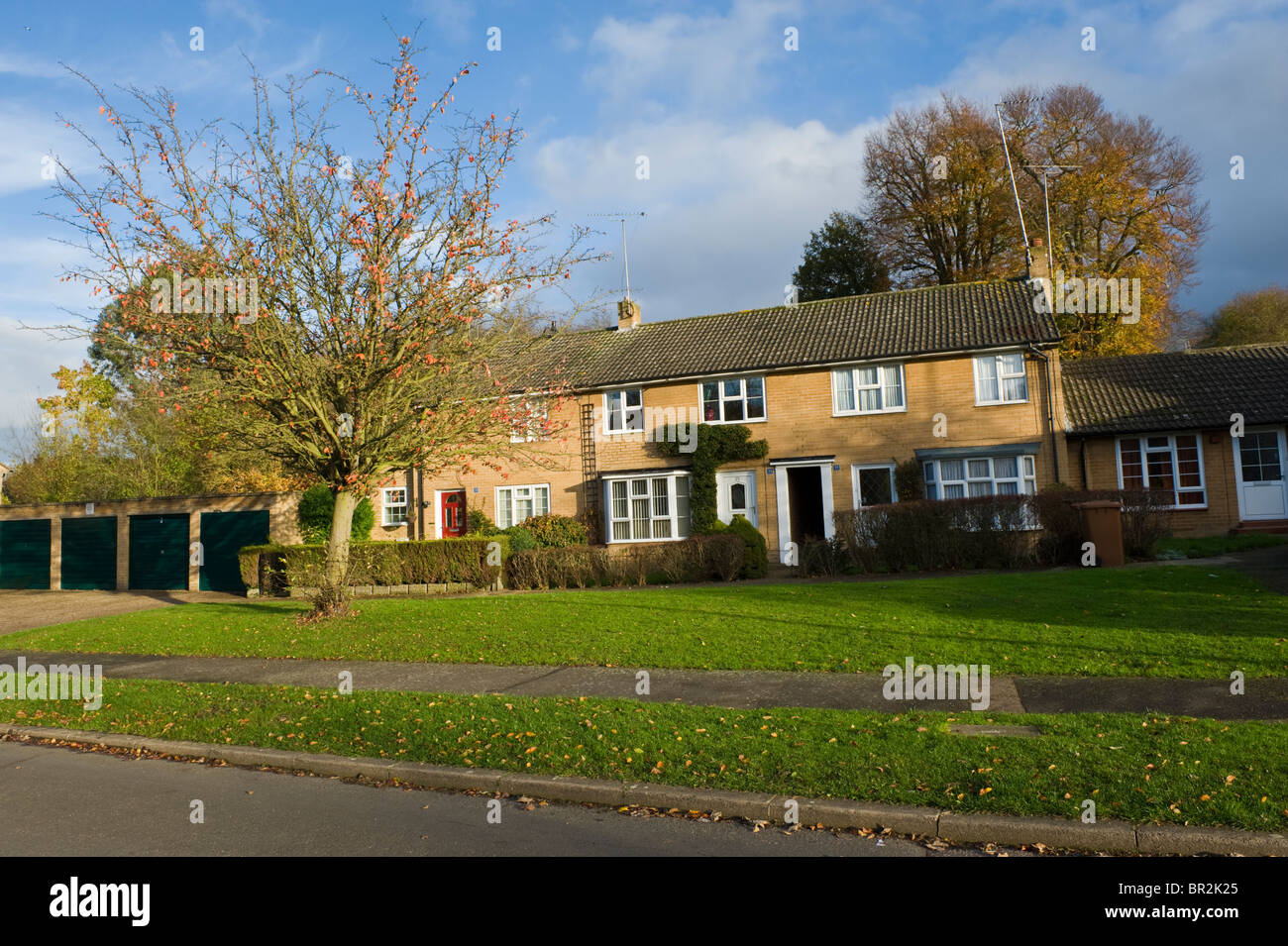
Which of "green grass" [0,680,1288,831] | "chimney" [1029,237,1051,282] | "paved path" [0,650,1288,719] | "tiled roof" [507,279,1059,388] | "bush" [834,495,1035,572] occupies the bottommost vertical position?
"green grass" [0,680,1288,831]

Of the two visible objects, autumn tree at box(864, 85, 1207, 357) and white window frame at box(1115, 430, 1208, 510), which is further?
autumn tree at box(864, 85, 1207, 357)

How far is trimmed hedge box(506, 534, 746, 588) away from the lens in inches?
762

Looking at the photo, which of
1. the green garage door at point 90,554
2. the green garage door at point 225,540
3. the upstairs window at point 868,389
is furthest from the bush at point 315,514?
the upstairs window at point 868,389

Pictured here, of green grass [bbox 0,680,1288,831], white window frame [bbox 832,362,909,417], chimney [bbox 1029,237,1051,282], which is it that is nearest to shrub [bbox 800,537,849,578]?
white window frame [bbox 832,362,909,417]

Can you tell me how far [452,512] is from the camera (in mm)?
30203

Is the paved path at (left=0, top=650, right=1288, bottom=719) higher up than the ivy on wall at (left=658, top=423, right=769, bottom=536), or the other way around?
the ivy on wall at (left=658, top=423, right=769, bottom=536)

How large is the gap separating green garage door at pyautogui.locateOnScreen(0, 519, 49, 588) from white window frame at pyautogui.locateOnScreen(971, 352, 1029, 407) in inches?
1098

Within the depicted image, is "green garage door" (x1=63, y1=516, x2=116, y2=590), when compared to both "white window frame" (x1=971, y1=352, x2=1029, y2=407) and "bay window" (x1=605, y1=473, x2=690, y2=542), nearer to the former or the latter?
"bay window" (x1=605, y1=473, x2=690, y2=542)

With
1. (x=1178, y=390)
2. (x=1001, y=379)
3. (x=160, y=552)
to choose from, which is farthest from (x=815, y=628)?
(x=160, y=552)

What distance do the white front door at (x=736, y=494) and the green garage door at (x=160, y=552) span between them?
50.8 feet

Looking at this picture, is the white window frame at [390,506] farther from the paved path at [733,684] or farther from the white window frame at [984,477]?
the paved path at [733,684]

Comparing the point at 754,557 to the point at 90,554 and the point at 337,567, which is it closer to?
the point at 337,567

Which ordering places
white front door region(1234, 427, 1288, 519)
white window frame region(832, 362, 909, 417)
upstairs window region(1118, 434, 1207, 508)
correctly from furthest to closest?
white window frame region(832, 362, 909, 417)
upstairs window region(1118, 434, 1207, 508)
white front door region(1234, 427, 1288, 519)

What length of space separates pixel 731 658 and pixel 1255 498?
65.7 feet
